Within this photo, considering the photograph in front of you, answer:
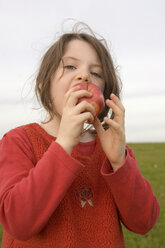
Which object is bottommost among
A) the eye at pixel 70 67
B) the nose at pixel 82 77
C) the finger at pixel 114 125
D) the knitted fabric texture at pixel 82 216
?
the knitted fabric texture at pixel 82 216

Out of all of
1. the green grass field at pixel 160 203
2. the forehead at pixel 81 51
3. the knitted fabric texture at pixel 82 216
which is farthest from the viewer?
the green grass field at pixel 160 203

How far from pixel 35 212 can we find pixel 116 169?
53 centimetres

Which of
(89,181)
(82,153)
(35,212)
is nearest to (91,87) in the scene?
(82,153)

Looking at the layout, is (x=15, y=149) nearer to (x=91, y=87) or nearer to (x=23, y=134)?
(x=23, y=134)

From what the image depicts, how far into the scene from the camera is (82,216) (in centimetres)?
184

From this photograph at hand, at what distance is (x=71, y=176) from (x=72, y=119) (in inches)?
11.9

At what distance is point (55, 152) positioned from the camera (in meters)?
1.63

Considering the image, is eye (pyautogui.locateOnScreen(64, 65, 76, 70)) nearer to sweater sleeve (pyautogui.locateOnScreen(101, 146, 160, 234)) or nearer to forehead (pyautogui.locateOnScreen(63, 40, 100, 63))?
forehead (pyautogui.locateOnScreen(63, 40, 100, 63))

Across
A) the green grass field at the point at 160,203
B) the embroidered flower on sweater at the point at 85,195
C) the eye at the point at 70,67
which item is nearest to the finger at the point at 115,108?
the eye at the point at 70,67

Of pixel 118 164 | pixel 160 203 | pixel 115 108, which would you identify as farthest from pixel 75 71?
pixel 160 203

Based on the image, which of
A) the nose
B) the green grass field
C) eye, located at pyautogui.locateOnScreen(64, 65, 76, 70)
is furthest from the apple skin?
the green grass field

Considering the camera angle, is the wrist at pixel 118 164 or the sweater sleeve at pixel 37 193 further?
the wrist at pixel 118 164

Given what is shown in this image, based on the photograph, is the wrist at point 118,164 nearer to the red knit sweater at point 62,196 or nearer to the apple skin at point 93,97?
the red knit sweater at point 62,196

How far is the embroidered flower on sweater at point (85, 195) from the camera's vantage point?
6.12 feet
